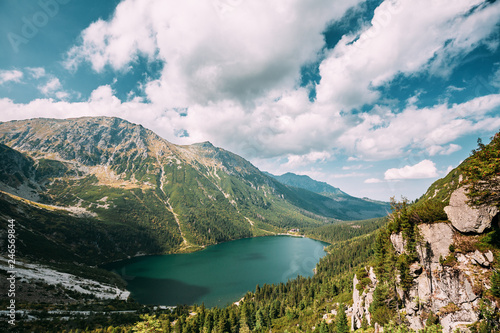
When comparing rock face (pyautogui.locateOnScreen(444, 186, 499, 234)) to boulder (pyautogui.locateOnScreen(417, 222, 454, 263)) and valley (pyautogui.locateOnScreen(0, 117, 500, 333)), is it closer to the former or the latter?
valley (pyautogui.locateOnScreen(0, 117, 500, 333))

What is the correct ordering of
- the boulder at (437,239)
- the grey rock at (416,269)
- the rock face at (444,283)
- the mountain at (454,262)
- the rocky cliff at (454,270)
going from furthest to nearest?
1. the grey rock at (416,269)
2. the boulder at (437,239)
3. the rock face at (444,283)
4. the rocky cliff at (454,270)
5. the mountain at (454,262)

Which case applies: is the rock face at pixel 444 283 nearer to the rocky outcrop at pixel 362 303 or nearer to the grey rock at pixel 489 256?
the grey rock at pixel 489 256

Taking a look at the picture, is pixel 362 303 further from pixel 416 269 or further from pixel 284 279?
pixel 284 279

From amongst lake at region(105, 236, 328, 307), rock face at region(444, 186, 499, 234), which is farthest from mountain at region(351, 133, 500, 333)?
lake at region(105, 236, 328, 307)

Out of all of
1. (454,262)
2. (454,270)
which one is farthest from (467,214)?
(454,270)

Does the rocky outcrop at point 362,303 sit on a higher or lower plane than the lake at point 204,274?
higher

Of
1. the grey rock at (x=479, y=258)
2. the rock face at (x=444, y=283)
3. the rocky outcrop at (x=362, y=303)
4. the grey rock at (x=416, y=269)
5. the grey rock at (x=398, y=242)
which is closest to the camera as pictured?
the rock face at (x=444, y=283)

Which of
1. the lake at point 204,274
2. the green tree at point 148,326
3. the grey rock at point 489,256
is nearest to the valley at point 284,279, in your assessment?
the grey rock at point 489,256
